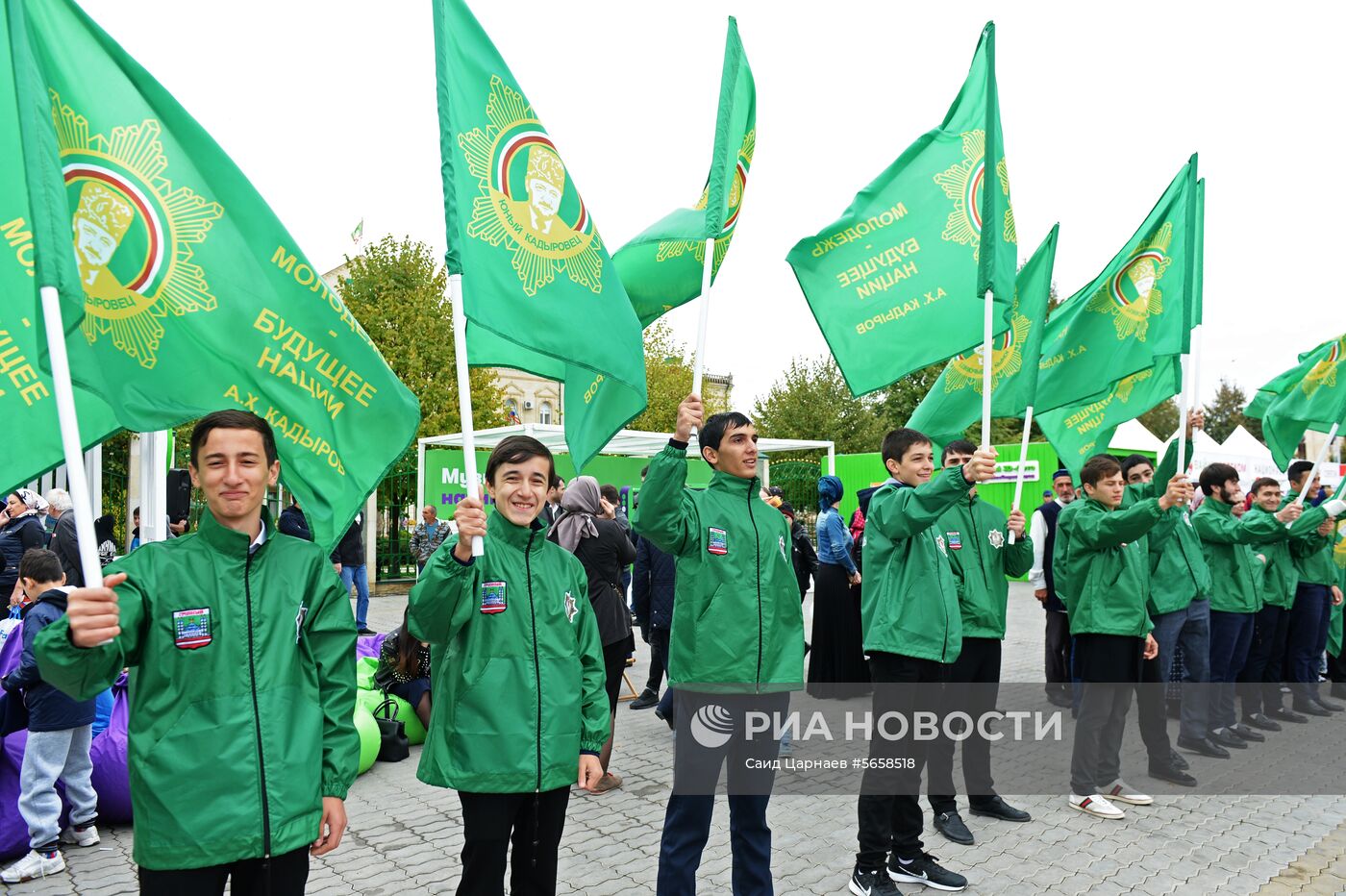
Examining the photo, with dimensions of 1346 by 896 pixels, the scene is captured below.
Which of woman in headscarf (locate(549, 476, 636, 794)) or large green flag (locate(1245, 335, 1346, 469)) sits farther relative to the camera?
large green flag (locate(1245, 335, 1346, 469))

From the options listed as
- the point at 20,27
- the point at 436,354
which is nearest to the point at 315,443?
the point at 20,27

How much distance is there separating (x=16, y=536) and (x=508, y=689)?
24.5 ft

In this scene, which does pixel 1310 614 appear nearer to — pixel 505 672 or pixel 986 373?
pixel 986 373

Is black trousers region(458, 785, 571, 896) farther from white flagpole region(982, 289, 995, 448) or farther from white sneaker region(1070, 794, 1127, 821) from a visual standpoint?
white sneaker region(1070, 794, 1127, 821)

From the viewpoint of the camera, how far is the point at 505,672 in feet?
10.8

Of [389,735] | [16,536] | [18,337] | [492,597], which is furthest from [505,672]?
[16,536]

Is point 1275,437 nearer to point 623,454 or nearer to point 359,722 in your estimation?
point 359,722

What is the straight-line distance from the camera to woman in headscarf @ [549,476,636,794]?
261 inches

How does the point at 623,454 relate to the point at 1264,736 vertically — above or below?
above

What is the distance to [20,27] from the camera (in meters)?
2.37

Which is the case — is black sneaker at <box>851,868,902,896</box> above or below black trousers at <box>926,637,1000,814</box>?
below

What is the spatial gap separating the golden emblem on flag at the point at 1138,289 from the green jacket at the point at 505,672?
4.83 metres

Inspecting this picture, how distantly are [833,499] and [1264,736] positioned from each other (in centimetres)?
407

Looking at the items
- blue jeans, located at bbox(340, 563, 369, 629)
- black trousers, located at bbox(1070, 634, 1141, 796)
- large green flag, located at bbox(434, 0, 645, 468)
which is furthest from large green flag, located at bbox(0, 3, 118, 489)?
blue jeans, located at bbox(340, 563, 369, 629)
